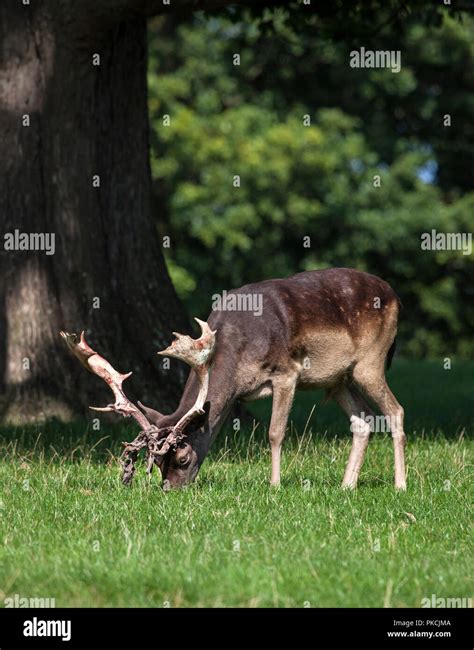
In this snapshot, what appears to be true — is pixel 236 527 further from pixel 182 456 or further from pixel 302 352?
pixel 302 352

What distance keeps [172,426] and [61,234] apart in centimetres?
397

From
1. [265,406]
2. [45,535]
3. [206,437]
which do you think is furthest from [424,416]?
[45,535]

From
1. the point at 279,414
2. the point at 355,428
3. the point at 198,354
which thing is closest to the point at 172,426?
the point at 198,354

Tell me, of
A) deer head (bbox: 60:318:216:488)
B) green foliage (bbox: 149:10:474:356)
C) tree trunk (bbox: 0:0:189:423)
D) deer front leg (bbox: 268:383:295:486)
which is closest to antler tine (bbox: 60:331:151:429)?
deer head (bbox: 60:318:216:488)

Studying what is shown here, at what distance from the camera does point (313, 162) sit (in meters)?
27.7

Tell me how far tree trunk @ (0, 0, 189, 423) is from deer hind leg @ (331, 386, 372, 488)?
2644mm

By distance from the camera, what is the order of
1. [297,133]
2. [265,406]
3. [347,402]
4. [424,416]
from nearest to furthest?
[347,402], [424,416], [265,406], [297,133]

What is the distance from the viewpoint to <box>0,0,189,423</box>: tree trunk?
38.2 ft

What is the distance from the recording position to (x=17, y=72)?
11797 mm

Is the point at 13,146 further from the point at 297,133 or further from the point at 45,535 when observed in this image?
the point at 297,133

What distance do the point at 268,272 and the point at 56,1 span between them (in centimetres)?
1749

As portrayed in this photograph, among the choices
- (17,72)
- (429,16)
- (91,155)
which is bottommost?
(91,155)

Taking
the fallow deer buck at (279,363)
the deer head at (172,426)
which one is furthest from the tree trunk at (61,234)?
the deer head at (172,426)

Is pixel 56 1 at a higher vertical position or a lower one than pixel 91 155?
higher
